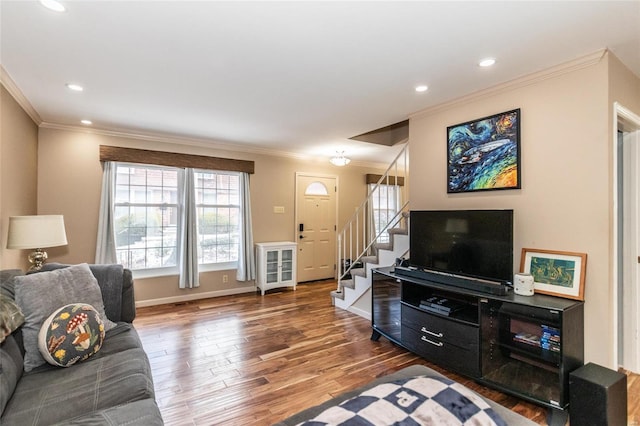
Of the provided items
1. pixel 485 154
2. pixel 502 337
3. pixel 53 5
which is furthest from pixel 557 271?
pixel 53 5

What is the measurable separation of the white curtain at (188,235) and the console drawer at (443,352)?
129 inches

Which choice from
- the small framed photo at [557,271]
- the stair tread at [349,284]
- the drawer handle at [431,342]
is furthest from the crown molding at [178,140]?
the small framed photo at [557,271]

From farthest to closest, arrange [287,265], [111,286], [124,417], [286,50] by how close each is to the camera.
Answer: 1. [287,265]
2. [111,286]
3. [286,50]
4. [124,417]

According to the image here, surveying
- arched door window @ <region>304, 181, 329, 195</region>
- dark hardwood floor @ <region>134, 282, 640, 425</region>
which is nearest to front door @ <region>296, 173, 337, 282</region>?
arched door window @ <region>304, 181, 329, 195</region>

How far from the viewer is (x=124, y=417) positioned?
1276 mm

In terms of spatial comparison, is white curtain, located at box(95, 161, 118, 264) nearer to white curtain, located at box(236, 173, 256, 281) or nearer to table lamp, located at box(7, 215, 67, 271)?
table lamp, located at box(7, 215, 67, 271)

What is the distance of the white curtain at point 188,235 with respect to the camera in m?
4.71

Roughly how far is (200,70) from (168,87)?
0.53 metres

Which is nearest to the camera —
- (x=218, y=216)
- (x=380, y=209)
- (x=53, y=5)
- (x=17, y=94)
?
(x=53, y=5)

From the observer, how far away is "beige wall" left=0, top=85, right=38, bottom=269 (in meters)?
2.75

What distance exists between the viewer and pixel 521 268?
2.53m

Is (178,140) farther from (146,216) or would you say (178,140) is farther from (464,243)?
(464,243)

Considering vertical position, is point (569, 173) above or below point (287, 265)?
above

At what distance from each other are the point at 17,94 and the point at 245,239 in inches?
126
